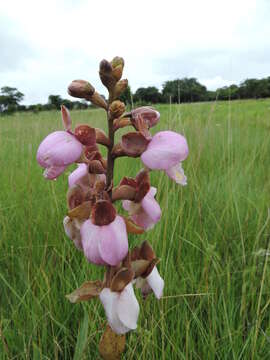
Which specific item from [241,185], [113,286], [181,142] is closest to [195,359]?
[113,286]

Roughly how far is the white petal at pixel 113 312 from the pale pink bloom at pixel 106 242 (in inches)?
3.8

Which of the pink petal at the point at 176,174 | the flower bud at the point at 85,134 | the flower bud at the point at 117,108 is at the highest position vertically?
the flower bud at the point at 117,108

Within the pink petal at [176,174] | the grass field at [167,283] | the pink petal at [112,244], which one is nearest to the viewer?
the pink petal at [112,244]

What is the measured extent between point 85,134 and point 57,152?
93 mm

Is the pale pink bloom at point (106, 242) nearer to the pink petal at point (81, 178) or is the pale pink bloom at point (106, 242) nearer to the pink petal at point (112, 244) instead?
the pink petal at point (112, 244)

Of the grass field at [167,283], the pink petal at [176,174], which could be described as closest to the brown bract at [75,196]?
the pink petal at [176,174]

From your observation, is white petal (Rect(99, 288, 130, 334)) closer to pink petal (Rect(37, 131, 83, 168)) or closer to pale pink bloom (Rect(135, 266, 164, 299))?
pale pink bloom (Rect(135, 266, 164, 299))

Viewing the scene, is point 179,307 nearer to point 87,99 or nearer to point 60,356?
point 60,356

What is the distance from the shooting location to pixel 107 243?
2.40 feet

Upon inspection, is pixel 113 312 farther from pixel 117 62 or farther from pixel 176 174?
pixel 117 62

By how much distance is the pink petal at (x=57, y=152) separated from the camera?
757 mm

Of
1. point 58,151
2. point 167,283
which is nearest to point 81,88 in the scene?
point 58,151

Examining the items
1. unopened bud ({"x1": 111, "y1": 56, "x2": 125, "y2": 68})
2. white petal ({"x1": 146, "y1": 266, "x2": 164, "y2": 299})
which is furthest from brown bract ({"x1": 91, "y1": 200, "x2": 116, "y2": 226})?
unopened bud ({"x1": 111, "y1": 56, "x2": 125, "y2": 68})

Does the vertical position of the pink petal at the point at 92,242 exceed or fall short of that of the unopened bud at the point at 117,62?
it falls short
